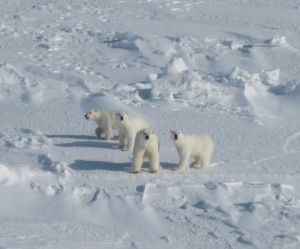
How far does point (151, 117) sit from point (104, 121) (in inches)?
34.6

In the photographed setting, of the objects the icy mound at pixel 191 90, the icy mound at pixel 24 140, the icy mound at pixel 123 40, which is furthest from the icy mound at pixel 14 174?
the icy mound at pixel 123 40

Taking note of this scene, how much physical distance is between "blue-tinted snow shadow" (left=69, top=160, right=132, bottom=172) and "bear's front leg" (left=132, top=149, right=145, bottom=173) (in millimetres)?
93

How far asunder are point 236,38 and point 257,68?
4.57 ft

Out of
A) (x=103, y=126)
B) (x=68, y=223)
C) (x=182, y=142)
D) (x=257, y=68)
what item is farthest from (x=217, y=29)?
(x=68, y=223)

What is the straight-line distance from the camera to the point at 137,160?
24.5 feet

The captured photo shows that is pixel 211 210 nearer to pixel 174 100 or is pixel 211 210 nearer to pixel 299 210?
pixel 299 210

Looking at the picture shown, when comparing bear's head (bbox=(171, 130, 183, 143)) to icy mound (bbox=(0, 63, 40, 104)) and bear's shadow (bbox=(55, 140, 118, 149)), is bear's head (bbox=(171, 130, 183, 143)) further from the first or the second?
icy mound (bbox=(0, 63, 40, 104))

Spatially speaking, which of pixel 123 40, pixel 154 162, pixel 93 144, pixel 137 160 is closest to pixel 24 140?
pixel 93 144

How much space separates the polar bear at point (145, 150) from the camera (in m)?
7.33

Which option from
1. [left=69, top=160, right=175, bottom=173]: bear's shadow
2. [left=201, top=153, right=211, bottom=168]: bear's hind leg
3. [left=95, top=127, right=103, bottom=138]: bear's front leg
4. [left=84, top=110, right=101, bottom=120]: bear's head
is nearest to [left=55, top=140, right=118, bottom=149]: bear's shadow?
[left=95, top=127, right=103, bottom=138]: bear's front leg

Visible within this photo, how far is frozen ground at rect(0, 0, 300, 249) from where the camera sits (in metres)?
6.67

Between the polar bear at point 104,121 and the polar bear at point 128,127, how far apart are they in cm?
25

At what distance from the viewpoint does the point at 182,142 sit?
746cm

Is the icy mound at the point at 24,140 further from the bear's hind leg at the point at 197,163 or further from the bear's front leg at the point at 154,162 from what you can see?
the bear's hind leg at the point at 197,163
